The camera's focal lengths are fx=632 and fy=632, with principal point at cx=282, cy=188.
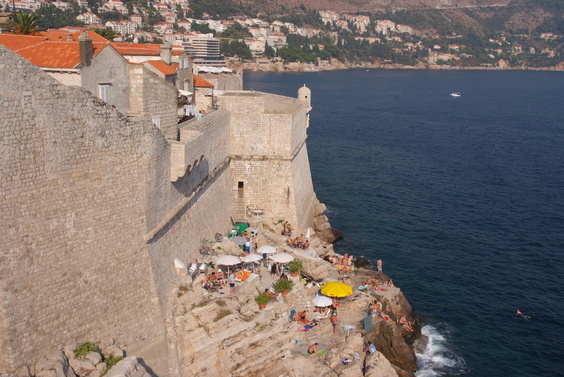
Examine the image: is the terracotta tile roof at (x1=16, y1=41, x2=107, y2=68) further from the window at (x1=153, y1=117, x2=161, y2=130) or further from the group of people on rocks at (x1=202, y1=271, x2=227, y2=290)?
the group of people on rocks at (x1=202, y1=271, x2=227, y2=290)

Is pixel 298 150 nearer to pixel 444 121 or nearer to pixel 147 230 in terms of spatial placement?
pixel 147 230

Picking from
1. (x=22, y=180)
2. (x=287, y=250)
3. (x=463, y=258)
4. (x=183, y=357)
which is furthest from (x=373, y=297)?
(x=22, y=180)

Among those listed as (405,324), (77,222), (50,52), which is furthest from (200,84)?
(77,222)

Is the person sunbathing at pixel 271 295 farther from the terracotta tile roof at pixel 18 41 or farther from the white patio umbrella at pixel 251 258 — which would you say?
the terracotta tile roof at pixel 18 41

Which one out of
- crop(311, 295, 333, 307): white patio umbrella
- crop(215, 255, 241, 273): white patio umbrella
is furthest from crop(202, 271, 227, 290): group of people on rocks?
crop(311, 295, 333, 307): white patio umbrella

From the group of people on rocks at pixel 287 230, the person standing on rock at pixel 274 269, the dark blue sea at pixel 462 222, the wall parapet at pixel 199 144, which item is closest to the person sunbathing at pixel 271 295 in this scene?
the person standing on rock at pixel 274 269

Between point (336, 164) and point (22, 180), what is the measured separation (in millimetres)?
45100

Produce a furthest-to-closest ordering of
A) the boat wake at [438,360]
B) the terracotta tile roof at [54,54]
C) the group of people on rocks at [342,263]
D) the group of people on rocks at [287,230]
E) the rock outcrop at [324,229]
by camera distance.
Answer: the rock outcrop at [324,229], the group of people on rocks at [287,230], the group of people on rocks at [342,263], the boat wake at [438,360], the terracotta tile roof at [54,54]

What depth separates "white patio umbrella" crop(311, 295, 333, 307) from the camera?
23.3 meters

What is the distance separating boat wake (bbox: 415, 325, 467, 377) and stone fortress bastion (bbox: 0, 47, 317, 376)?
1024 cm

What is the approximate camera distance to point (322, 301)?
925 inches

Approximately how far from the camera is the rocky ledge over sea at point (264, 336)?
19281 millimetres

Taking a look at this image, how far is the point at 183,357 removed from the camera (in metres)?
19.4

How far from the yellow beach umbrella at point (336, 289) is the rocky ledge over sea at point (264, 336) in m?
0.55
